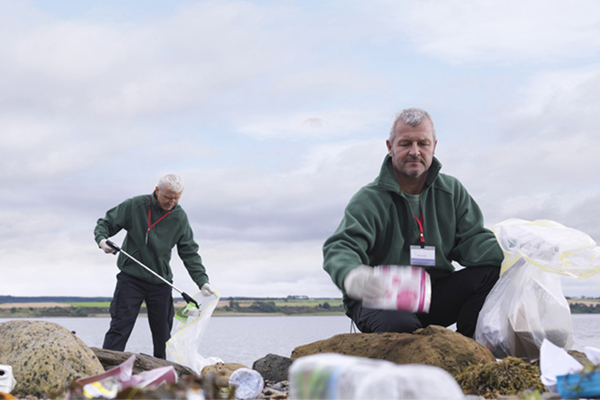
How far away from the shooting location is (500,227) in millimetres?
4309

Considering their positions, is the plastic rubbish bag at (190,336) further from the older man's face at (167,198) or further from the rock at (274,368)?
the rock at (274,368)

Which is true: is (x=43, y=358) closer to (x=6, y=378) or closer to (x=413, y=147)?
(x=6, y=378)

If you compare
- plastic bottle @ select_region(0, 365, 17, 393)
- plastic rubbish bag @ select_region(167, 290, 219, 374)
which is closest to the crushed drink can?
plastic bottle @ select_region(0, 365, 17, 393)

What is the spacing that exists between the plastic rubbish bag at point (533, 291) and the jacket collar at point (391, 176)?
670 millimetres

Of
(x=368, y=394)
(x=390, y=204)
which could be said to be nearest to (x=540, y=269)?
(x=390, y=204)

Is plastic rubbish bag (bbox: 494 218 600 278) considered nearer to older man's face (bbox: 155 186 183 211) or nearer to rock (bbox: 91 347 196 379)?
rock (bbox: 91 347 196 379)

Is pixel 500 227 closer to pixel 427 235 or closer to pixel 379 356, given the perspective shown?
pixel 427 235

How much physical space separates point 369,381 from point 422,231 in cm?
285

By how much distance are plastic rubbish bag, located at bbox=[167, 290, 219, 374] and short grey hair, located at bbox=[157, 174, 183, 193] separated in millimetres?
1386

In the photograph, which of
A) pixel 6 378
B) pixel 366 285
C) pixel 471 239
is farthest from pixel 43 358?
pixel 471 239

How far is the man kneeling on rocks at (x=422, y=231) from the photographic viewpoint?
12.9 ft

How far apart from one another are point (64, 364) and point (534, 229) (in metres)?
3.23

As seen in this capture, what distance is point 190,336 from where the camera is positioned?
21.0 feet

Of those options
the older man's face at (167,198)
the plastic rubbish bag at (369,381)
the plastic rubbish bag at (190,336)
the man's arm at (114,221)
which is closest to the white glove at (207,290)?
the plastic rubbish bag at (190,336)
